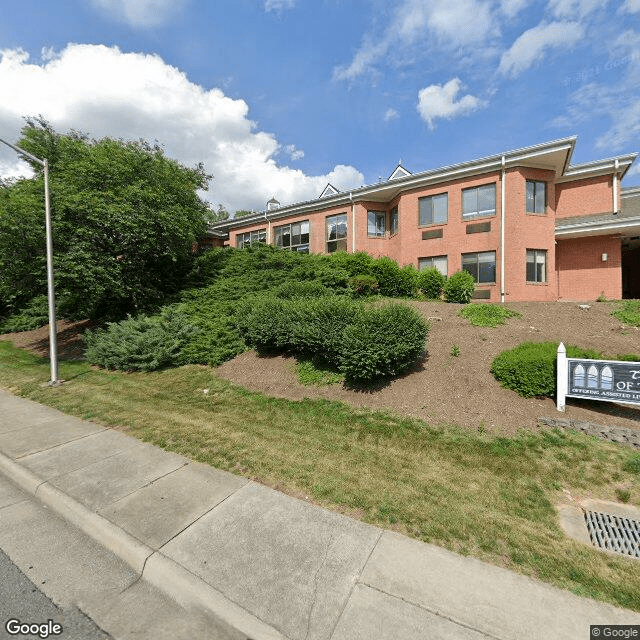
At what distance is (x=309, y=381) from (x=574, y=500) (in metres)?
5.41

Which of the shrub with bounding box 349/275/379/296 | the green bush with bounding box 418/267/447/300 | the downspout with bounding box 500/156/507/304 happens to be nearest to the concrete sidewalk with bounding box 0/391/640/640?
the shrub with bounding box 349/275/379/296

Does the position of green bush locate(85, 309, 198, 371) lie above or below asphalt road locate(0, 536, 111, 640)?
above

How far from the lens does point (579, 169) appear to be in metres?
16.7

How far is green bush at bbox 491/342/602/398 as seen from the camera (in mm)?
5973

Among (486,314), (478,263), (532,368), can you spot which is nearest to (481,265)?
(478,263)

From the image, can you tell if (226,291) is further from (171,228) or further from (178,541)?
(178,541)

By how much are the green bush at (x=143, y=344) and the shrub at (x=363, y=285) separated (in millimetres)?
6884

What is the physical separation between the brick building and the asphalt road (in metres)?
17.1

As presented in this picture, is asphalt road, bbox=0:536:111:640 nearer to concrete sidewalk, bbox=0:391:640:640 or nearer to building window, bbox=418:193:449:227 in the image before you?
concrete sidewalk, bbox=0:391:640:640

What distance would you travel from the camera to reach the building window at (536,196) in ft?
50.6

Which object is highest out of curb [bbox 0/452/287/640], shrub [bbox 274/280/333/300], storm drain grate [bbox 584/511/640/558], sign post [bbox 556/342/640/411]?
shrub [bbox 274/280/333/300]

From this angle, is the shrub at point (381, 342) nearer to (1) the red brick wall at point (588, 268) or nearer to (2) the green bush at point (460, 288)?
(2) the green bush at point (460, 288)

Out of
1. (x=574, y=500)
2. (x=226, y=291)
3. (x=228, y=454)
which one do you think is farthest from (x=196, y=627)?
(x=226, y=291)

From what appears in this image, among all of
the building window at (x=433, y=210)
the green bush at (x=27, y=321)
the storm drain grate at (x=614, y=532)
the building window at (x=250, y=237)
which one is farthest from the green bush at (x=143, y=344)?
the building window at (x=250, y=237)
